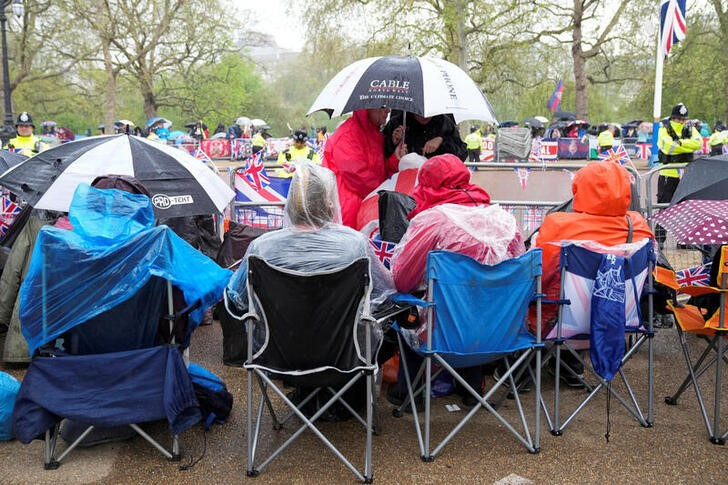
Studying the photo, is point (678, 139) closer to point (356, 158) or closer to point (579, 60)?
point (356, 158)

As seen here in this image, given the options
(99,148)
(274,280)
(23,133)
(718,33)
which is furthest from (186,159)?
(718,33)

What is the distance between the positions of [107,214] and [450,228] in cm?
184

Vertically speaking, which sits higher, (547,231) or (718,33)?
(718,33)

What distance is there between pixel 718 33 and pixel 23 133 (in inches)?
1233

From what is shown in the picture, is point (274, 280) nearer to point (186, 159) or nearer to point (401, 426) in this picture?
point (401, 426)

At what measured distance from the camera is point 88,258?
11.0ft

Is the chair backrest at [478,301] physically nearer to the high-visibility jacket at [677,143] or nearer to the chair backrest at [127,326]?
the chair backrest at [127,326]

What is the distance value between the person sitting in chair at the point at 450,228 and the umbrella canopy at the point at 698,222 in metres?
0.90

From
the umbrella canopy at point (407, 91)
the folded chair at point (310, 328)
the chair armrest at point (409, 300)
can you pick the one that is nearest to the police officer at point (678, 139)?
the umbrella canopy at point (407, 91)

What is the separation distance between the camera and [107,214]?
3.62 metres

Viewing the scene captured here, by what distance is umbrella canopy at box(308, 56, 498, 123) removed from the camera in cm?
478

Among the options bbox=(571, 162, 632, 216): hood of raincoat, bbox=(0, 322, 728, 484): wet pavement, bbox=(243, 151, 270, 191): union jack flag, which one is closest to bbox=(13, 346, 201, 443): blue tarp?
bbox=(0, 322, 728, 484): wet pavement

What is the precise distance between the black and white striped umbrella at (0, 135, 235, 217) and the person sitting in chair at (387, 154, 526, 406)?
143 cm

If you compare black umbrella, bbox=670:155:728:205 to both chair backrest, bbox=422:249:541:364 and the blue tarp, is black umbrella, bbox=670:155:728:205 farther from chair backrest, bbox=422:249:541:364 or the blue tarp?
the blue tarp
